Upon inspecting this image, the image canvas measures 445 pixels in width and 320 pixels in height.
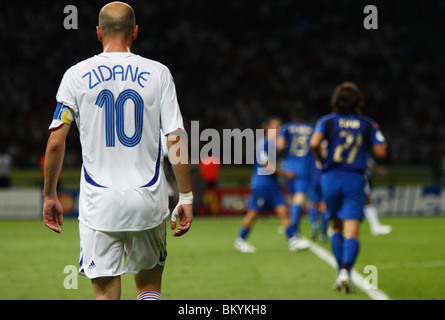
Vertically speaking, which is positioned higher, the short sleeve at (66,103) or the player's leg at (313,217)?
the short sleeve at (66,103)

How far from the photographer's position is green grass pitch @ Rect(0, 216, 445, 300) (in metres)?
7.73

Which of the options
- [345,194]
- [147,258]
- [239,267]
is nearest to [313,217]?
[239,267]

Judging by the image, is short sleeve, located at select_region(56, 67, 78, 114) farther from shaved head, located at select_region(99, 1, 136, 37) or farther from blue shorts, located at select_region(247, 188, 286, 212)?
blue shorts, located at select_region(247, 188, 286, 212)

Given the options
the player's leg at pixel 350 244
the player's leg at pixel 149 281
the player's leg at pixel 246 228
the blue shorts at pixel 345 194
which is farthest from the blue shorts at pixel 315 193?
the player's leg at pixel 149 281

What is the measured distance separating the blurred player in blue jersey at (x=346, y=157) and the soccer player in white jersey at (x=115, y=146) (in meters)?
3.90

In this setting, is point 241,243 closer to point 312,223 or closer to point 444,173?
point 312,223

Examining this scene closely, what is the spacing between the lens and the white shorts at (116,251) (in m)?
4.11

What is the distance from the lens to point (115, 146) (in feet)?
13.5

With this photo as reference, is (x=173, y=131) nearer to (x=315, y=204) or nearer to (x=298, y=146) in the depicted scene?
(x=298, y=146)

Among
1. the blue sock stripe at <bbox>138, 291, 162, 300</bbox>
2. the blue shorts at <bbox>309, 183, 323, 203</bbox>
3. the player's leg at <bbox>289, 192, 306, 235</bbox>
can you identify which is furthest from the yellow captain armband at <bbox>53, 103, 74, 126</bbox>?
the blue shorts at <bbox>309, 183, 323, 203</bbox>

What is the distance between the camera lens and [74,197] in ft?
65.0

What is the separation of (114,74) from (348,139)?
4232 millimetres

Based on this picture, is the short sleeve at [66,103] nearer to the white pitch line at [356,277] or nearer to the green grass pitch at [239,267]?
the green grass pitch at [239,267]

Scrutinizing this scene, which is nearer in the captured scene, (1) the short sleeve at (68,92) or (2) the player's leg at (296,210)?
(1) the short sleeve at (68,92)
